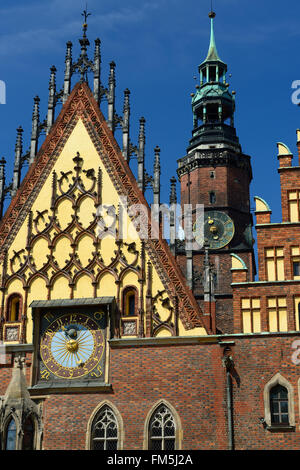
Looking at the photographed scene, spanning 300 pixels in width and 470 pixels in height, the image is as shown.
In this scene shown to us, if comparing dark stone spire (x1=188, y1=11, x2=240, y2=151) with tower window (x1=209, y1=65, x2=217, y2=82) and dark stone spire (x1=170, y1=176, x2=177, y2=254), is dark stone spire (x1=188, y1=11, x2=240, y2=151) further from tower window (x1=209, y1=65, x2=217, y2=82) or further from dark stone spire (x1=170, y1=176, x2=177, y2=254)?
dark stone spire (x1=170, y1=176, x2=177, y2=254)

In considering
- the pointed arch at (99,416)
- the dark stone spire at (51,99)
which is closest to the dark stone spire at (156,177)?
the dark stone spire at (51,99)

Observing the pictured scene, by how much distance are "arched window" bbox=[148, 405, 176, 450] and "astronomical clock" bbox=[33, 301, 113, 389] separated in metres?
1.67

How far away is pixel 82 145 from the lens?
22688mm

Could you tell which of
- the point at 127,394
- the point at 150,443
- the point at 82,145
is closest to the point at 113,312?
the point at 127,394

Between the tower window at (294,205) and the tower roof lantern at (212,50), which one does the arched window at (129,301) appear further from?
the tower roof lantern at (212,50)

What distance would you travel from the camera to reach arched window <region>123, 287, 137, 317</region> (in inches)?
816

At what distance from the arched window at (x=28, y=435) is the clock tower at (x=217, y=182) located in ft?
40.3

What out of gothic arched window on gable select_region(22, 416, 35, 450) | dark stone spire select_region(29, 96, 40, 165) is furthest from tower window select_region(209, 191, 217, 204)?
gothic arched window on gable select_region(22, 416, 35, 450)

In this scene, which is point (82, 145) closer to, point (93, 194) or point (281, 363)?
point (93, 194)

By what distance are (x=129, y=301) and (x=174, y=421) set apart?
336 cm

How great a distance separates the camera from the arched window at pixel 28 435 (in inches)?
756

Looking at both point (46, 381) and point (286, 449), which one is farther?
point (46, 381)

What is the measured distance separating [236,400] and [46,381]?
15.5 feet

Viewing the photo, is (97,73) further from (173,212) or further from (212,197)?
(212,197)
